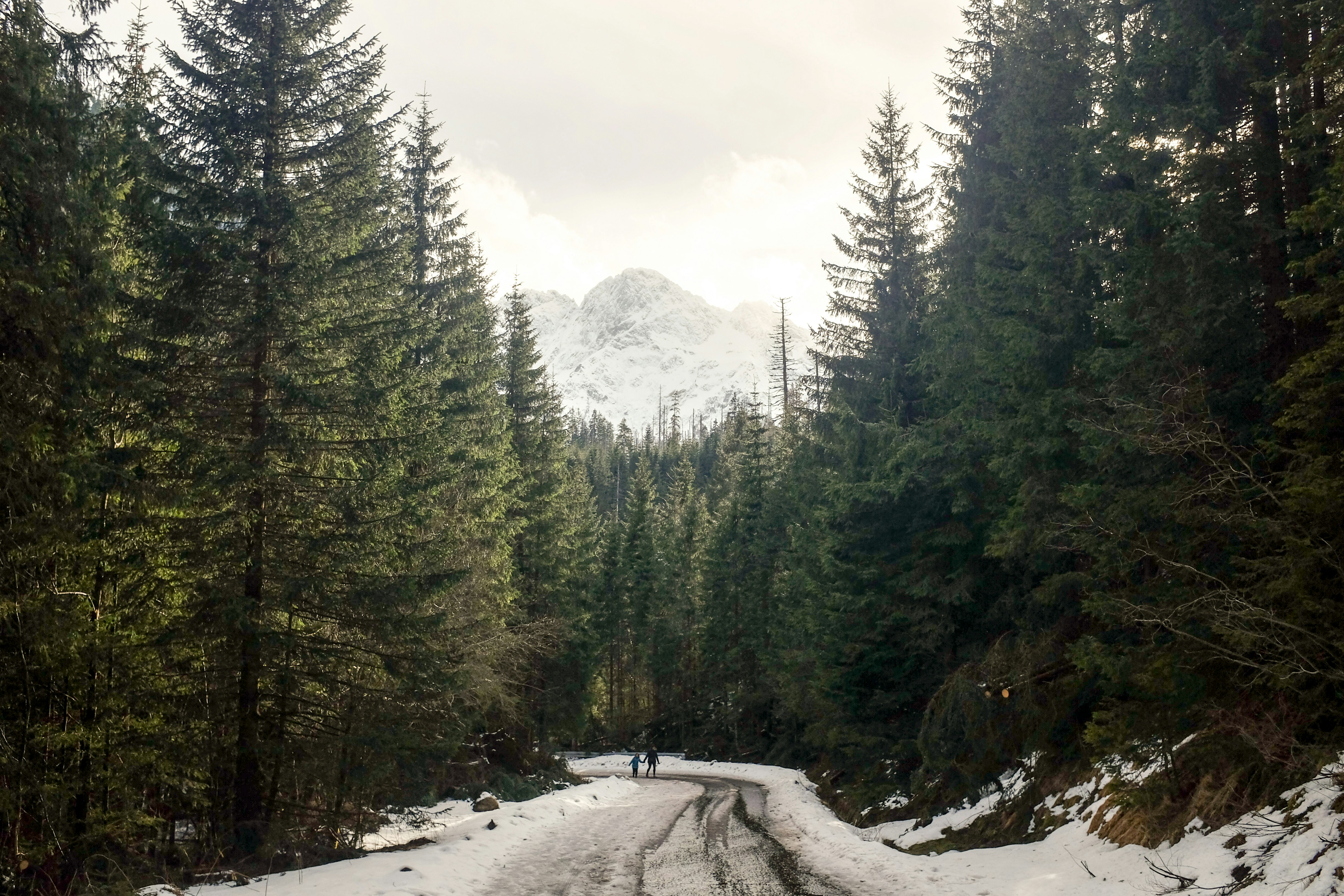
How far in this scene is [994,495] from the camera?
16359mm

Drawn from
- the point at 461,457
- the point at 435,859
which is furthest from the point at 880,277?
the point at 435,859

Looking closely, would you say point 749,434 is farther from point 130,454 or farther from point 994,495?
point 130,454

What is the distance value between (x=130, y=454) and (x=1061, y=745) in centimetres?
1478

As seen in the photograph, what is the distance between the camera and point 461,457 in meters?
18.3

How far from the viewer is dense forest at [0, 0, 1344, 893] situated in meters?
7.60

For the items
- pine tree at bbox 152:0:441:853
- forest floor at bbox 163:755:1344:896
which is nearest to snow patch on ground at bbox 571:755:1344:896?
forest floor at bbox 163:755:1344:896

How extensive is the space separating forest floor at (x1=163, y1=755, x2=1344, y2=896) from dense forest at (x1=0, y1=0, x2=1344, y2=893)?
0.67 meters

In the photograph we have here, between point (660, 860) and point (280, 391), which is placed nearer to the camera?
point (280, 391)

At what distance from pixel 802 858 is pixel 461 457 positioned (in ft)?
37.6

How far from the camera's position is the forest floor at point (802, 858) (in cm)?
704

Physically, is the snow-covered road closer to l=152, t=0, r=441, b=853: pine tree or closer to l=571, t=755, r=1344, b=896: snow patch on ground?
l=571, t=755, r=1344, b=896: snow patch on ground

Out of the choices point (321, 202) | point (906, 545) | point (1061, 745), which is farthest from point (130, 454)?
point (906, 545)

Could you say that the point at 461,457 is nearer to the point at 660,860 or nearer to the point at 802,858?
the point at 660,860

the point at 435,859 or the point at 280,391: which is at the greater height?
the point at 280,391
